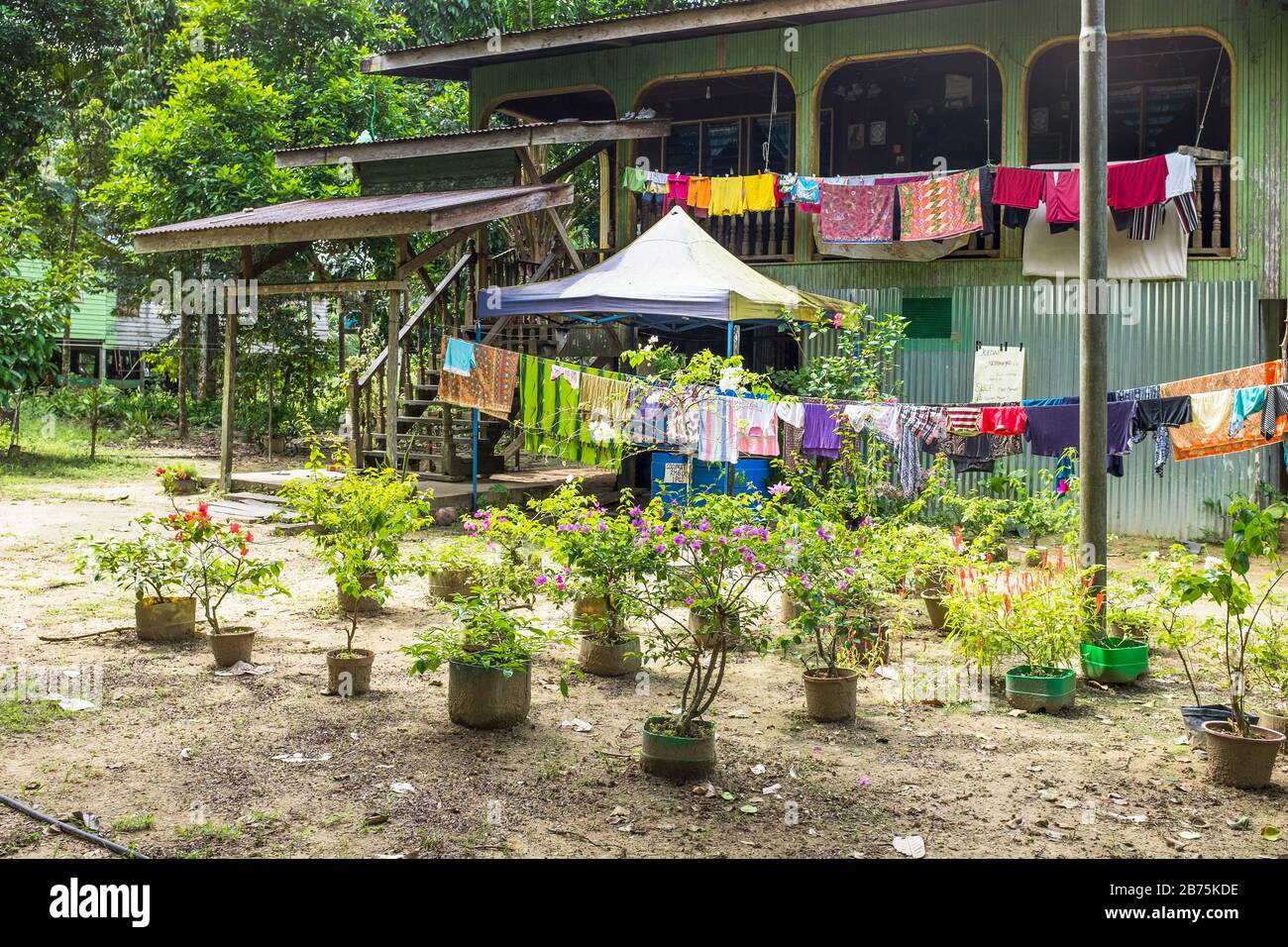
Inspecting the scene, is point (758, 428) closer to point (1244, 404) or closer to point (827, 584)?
point (1244, 404)

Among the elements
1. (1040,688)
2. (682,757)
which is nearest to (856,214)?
(1040,688)

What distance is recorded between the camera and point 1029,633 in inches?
277

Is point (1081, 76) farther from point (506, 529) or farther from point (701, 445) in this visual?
point (701, 445)

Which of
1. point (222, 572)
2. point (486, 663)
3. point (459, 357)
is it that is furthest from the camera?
point (459, 357)

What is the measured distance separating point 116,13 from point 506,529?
21.5 m

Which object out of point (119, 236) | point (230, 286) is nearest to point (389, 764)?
point (230, 286)

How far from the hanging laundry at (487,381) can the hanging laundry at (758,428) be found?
2.77 metres

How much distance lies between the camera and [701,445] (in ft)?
41.5

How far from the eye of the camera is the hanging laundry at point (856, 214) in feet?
48.6

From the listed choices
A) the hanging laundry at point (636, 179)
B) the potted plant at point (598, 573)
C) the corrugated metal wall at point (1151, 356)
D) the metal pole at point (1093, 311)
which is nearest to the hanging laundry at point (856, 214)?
the corrugated metal wall at point (1151, 356)

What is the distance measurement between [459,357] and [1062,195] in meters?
7.28

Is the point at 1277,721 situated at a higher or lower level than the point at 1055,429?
lower

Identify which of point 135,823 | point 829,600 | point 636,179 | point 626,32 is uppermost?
point 626,32

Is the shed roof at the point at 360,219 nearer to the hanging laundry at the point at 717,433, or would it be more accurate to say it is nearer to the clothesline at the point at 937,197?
the clothesline at the point at 937,197
